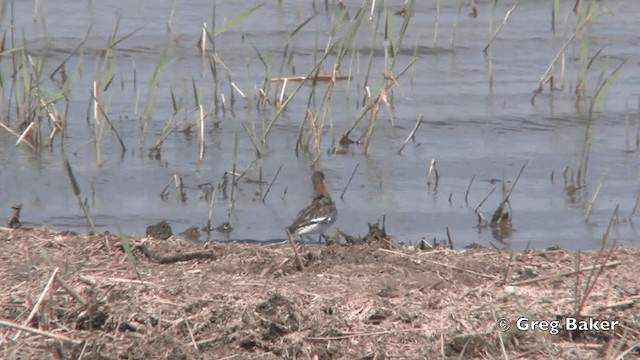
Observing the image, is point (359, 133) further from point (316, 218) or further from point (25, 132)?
point (25, 132)

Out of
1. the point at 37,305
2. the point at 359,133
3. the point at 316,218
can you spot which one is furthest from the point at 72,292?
the point at 359,133

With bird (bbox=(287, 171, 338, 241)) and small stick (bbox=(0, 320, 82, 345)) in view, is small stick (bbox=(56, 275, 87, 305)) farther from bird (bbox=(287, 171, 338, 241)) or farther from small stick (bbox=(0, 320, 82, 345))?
bird (bbox=(287, 171, 338, 241))

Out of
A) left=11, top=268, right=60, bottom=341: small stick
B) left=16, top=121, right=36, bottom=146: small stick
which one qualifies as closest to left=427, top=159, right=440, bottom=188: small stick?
left=16, top=121, right=36, bottom=146: small stick

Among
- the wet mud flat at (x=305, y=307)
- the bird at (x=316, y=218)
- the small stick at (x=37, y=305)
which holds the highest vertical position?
the small stick at (x=37, y=305)

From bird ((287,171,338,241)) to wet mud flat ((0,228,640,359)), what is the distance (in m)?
1.64

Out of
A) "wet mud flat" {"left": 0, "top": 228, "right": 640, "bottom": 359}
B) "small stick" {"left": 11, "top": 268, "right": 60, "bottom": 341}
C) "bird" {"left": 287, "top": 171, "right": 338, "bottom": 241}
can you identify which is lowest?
"bird" {"left": 287, "top": 171, "right": 338, "bottom": 241}

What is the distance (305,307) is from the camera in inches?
192

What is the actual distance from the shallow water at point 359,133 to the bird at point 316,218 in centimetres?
28

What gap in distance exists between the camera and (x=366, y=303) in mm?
4930

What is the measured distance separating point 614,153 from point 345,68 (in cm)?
312

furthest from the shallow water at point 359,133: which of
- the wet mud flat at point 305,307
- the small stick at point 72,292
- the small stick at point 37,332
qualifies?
the small stick at point 37,332

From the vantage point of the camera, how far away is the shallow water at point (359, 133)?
7957 millimetres

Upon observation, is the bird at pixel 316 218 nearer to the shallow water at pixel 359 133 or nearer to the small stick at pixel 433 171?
the shallow water at pixel 359 133

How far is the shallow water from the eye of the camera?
796cm
